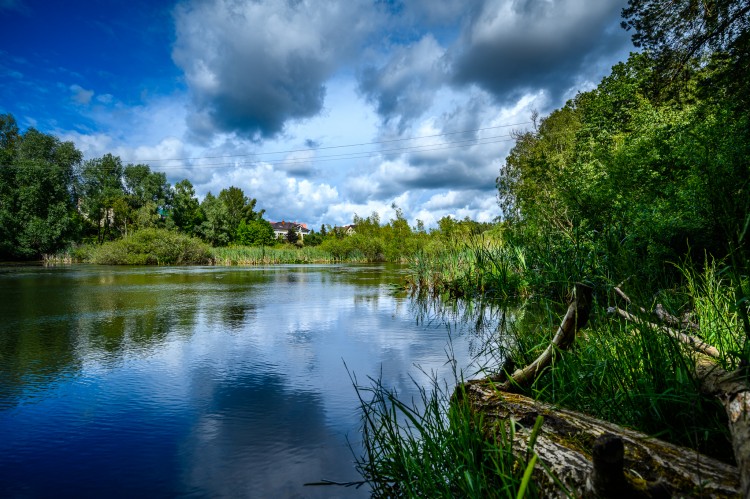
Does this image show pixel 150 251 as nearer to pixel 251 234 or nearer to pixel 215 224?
pixel 215 224

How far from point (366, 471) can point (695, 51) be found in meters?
9.23

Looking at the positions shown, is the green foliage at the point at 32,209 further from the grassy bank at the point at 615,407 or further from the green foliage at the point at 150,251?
the grassy bank at the point at 615,407

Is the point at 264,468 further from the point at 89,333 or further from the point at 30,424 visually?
the point at 89,333

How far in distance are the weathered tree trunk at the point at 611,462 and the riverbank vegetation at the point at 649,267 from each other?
175 millimetres

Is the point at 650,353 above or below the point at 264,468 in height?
above

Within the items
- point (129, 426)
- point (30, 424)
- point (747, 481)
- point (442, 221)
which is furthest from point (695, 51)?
point (442, 221)

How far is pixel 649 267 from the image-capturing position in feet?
11.8

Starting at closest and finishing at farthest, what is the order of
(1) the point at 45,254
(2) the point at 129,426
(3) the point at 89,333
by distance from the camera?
1. (2) the point at 129,426
2. (3) the point at 89,333
3. (1) the point at 45,254

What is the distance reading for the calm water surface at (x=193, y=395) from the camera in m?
2.35

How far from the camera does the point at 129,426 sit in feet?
9.81

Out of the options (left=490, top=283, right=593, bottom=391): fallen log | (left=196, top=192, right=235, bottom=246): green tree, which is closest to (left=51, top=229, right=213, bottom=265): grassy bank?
(left=196, top=192, right=235, bottom=246): green tree

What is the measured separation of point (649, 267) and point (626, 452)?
275 centimetres

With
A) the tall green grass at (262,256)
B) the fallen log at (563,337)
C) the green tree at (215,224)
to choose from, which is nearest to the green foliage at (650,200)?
the fallen log at (563,337)

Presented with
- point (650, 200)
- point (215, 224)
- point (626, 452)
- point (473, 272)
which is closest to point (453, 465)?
point (626, 452)
